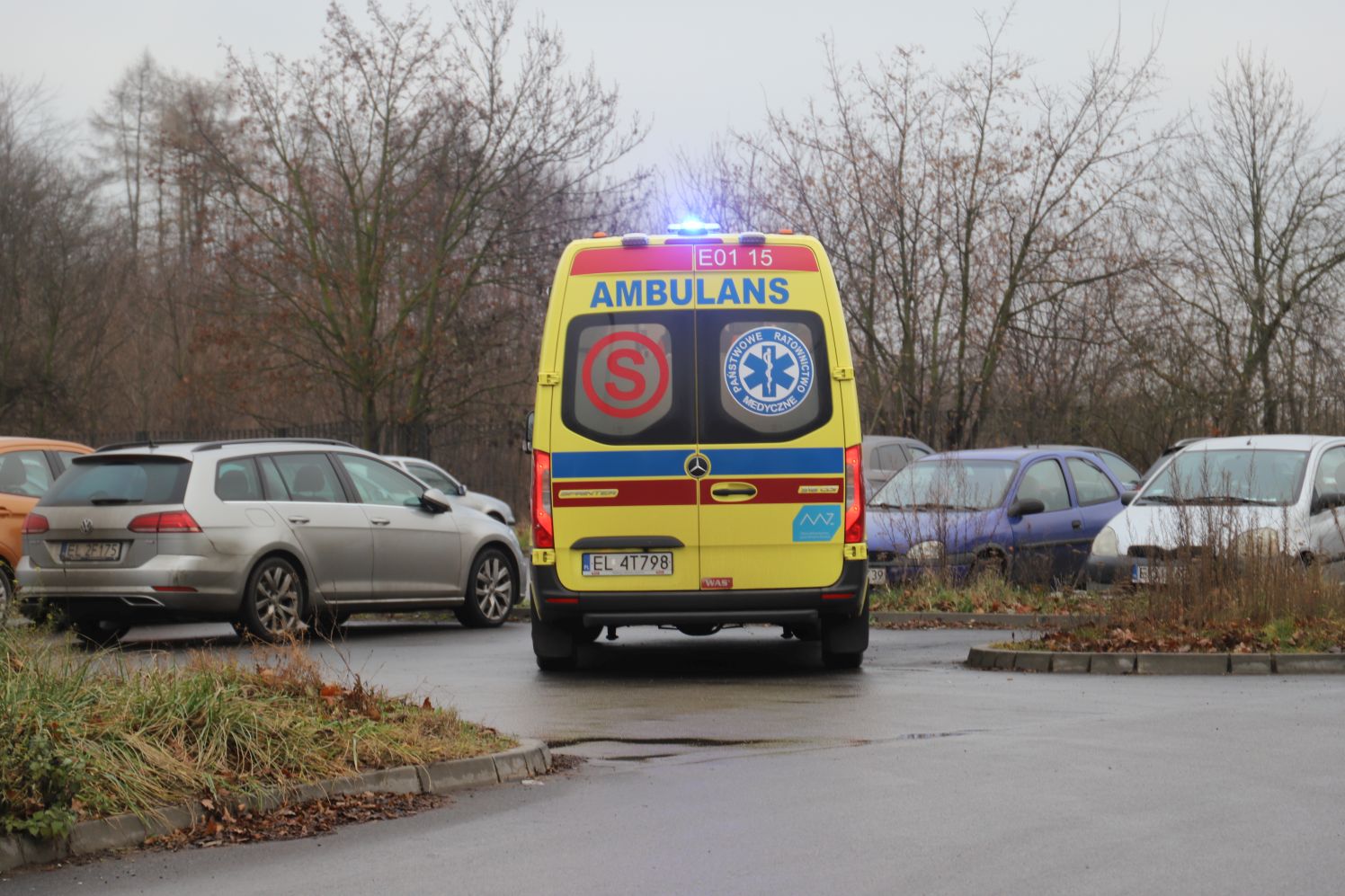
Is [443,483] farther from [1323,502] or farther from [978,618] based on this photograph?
[1323,502]

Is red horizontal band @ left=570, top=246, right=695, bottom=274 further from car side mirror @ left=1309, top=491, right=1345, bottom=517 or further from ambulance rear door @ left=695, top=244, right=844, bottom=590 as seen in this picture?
car side mirror @ left=1309, top=491, right=1345, bottom=517

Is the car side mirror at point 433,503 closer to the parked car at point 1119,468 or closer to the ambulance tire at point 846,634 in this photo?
the ambulance tire at point 846,634

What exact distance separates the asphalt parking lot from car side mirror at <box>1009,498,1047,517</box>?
538 cm

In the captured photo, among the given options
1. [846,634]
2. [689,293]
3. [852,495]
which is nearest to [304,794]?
[852,495]

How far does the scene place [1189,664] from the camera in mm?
12297

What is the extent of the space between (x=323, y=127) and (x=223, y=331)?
4203 millimetres

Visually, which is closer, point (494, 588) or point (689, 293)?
point (689, 293)

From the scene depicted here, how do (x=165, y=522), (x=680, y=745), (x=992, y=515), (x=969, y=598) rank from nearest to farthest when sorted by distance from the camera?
(x=680, y=745) < (x=165, y=522) < (x=969, y=598) < (x=992, y=515)

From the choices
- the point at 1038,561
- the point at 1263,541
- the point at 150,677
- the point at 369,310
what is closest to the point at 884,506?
the point at 1038,561

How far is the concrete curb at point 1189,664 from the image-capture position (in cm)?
1222

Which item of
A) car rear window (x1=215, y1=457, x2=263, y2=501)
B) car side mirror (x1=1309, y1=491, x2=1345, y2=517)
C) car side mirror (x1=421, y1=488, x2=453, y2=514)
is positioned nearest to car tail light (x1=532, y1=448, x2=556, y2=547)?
car rear window (x1=215, y1=457, x2=263, y2=501)

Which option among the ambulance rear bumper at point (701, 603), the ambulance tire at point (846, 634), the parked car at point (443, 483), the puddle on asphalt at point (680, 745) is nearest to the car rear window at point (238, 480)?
the ambulance rear bumper at point (701, 603)

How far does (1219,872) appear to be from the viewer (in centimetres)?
599

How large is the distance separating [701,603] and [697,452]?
96cm
